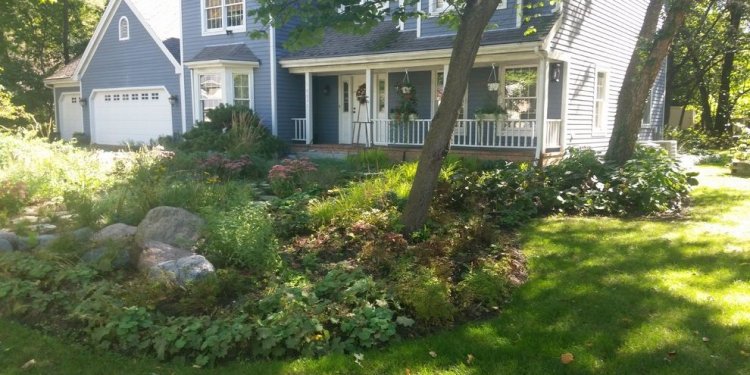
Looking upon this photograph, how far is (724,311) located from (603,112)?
12985mm

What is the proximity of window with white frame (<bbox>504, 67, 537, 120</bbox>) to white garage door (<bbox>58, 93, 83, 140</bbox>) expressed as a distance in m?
18.6

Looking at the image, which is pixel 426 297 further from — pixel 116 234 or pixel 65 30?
pixel 65 30

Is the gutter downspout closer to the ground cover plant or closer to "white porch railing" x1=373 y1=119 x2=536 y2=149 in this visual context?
"white porch railing" x1=373 y1=119 x2=536 y2=149

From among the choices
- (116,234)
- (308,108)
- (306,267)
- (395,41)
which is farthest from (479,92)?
(116,234)

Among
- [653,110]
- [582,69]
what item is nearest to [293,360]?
[582,69]

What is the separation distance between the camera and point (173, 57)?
1942 cm

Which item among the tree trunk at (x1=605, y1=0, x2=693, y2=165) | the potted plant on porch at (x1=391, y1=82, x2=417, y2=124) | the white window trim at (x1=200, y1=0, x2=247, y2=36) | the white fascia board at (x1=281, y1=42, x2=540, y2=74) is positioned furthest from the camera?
the white window trim at (x1=200, y1=0, x2=247, y2=36)

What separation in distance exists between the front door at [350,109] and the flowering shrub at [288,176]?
7538 millimetres

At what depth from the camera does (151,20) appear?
2078cm

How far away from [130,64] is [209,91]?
4906 mm

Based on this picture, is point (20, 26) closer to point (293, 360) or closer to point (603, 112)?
point (603, 112)

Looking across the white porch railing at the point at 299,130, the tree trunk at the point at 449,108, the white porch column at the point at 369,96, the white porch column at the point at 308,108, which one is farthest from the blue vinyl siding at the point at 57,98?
the tree trunk at the point at 449,108

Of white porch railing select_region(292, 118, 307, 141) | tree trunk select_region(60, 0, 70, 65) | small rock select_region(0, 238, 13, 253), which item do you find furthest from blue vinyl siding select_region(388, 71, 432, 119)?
tree trunk select_region(60, 0, 70, 65)

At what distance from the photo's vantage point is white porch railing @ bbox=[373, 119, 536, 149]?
541 inches
